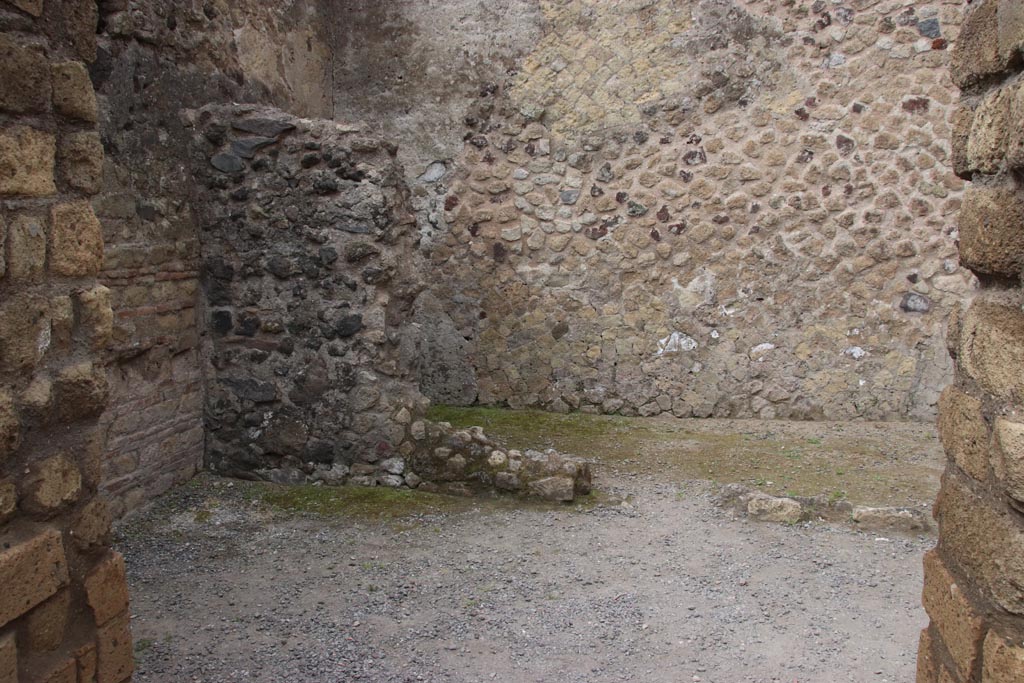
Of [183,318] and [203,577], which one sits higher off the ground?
[183,318]

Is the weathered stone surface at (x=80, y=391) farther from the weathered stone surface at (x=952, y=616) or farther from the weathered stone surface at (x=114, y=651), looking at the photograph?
the weathered stone surface at (x=952, y=616)

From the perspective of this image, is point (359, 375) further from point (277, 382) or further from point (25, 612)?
point (25, 612)

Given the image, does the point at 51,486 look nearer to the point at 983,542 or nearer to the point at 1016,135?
the point at 983,542

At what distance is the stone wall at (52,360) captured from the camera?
1.83m

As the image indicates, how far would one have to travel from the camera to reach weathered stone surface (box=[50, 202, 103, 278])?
196 centimetres

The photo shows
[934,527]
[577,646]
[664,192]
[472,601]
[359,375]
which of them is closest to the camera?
[577,646]

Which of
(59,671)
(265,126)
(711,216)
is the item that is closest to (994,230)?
(59,671)

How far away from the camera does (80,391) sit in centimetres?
203

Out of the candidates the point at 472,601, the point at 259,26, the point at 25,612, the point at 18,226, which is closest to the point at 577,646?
the point at 472,601

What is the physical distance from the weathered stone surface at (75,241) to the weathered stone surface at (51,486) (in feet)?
1.43

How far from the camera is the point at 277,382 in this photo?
4.95 m

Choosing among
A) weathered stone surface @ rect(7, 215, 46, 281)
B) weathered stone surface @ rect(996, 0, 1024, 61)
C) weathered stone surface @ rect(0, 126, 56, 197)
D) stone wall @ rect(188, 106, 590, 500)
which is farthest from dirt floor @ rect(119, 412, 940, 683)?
weathered stone surface @ rect(996, 0, 1024, 61)

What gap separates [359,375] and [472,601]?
1.68 metres

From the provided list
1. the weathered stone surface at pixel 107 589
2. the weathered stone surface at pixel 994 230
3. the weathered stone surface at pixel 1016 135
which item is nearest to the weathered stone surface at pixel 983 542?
the weathered stone surface at pixel 994 230
